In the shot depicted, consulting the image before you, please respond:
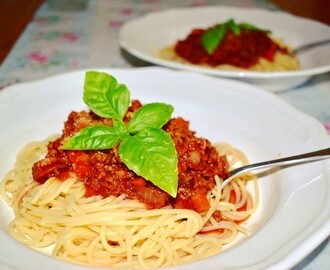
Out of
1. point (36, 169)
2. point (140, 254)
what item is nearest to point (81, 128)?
point (36, 169)

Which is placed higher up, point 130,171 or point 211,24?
point 130,171

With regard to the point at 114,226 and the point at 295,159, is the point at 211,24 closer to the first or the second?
the point at 295,159

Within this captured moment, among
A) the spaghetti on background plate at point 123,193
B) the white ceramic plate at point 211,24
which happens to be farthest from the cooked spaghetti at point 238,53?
the spaghetti on background plate at point 123,193

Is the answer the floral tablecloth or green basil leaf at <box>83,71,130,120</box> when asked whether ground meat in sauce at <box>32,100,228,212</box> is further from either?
the floral tablecloth

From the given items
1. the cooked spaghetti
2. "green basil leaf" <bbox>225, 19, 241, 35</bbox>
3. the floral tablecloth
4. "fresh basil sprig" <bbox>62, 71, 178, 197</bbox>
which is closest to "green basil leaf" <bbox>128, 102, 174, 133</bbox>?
"fresh basil sprig" <bbox>62, 71, 178, 197</bbox>

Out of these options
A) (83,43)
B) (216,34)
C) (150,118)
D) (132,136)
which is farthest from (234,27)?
(132,136)

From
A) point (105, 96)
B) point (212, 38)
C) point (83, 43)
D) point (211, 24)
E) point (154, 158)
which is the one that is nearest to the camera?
point (154, 158)
